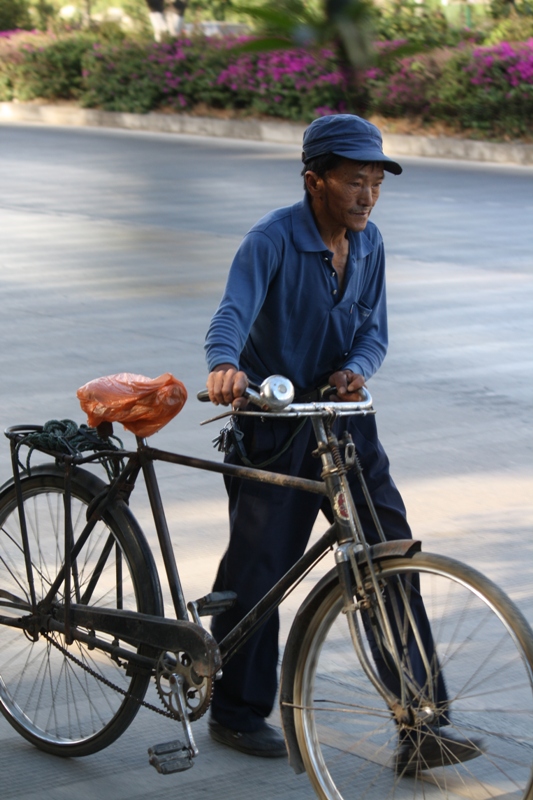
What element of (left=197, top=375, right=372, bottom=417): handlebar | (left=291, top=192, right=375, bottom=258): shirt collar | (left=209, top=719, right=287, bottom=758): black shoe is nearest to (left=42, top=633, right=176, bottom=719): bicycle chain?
(left=209, top=719, right=287, bottom=758): black shoe

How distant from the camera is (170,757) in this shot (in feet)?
10.5

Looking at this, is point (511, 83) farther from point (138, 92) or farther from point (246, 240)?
point (246, 240)

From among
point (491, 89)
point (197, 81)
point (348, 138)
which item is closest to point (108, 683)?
point (348, 138)

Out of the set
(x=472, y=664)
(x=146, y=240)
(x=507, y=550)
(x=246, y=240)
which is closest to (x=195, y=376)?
(x=507, y=550)

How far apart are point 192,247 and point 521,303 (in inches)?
150

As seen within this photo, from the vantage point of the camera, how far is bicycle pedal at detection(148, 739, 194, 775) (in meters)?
3.18

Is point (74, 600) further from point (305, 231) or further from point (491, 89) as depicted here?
point (491, 89)

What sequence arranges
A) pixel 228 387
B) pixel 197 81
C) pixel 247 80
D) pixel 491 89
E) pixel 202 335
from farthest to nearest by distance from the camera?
pixel 197 81 < pixel 247 80 < pixel 491 89 < pixel 202 335 < pixel 228 387

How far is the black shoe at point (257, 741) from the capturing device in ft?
11.4

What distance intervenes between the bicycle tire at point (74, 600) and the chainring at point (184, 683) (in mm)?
82

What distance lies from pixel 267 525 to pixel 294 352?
44 cm

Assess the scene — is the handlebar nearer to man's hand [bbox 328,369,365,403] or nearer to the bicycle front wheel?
man's hand [bbox 328,369,365,403]

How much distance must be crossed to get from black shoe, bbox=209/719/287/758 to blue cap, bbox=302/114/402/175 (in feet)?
4.87

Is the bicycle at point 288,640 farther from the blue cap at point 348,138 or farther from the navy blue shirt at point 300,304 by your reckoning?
the blue cap at point 348,138
